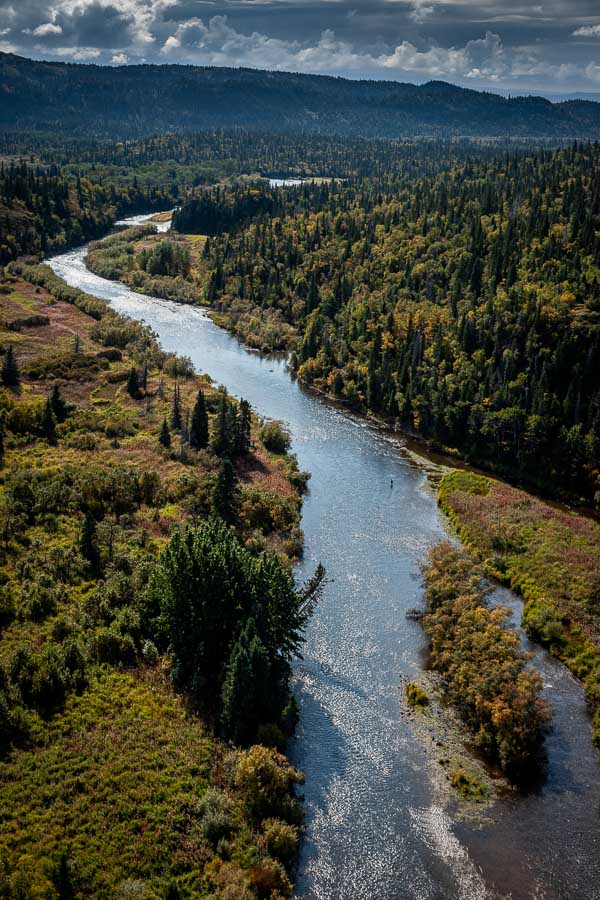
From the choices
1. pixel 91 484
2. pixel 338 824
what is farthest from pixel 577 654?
pixel 91 484

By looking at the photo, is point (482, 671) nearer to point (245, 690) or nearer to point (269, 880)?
point (245, 690)

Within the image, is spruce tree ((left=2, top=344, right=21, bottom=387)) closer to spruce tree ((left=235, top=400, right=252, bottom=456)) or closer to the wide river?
spruce tree ((left=235, top=400, right=252, bottom=456))

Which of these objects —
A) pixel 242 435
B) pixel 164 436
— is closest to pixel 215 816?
pixel 242 435

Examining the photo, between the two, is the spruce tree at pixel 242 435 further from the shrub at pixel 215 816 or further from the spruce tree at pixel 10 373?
the shrub at pixel 215 816

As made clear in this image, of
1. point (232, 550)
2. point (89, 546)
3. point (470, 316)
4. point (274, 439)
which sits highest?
point (470, 316)

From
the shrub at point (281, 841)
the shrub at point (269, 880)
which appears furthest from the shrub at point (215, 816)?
the shrub at point (269, 880)

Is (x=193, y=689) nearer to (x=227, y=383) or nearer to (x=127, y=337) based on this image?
(x=227, y=383)
